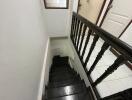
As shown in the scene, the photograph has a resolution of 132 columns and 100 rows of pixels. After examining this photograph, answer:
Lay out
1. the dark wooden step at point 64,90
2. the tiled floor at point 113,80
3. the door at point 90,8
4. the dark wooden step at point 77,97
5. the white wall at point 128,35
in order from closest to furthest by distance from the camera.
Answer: the tiled floor at point 113,80 < the dark wooden step at point 77,97 < the dark wooden step at point 64,90 < the white wall at point 128,35 < the door at point 90,8

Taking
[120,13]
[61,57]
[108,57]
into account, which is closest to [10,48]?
[108,57]

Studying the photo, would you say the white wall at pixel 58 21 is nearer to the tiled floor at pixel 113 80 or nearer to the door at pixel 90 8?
the door at pixel 90 8

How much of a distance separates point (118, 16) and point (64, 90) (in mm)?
2152

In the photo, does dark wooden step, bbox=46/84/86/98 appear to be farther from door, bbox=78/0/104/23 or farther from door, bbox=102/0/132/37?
door, bbox=78/0/104/23

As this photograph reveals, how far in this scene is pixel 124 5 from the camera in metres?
2.20

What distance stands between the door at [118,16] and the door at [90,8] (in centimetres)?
34

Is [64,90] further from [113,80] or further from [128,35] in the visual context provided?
[128,35]

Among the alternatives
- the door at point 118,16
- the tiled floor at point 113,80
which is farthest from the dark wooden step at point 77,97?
the door at point 118,16

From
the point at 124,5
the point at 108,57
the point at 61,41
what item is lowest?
the point at 61,41

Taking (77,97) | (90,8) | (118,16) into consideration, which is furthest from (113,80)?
(90,8)

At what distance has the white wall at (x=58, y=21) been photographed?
2795 mm

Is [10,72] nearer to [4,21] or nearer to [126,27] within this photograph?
[4,21]

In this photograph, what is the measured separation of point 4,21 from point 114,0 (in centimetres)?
264

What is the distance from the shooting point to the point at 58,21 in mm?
3018
